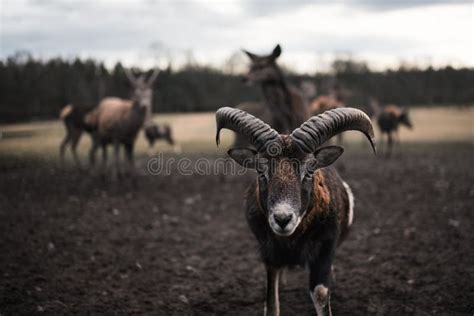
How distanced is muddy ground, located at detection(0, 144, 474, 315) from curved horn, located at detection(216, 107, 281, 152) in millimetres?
2400

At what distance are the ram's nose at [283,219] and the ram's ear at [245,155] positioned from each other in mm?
984

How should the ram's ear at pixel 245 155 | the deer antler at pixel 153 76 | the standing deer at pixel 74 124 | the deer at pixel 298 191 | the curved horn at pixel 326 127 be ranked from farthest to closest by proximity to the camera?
the standing deer at pixel 74 124 → the deer antler at pixel 153 76 → the ram's ear at pixel 245 155 → the curved horn at pixel 326 127 → the deer at pixel 298 191

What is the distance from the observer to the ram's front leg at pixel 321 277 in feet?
15.0

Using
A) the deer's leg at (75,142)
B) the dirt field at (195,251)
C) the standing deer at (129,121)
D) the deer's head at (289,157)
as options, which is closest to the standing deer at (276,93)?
the dirt field at (195,251)

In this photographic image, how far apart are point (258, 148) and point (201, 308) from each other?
8.15 feet

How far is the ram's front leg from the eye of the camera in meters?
4.59

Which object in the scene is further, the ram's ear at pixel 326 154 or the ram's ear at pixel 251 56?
the ram's ear at pixel 251 56

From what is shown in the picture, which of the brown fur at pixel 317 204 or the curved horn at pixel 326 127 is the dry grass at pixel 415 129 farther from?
the curved horn at pixel 326 127

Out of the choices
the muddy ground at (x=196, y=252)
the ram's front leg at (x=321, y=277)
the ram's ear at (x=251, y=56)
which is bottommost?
the muddy ground at (x=196, y=252)

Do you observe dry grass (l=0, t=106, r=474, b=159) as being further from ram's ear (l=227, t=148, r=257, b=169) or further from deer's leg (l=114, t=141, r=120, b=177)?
ram's ear (l=227, t=148, r=257, b=169)

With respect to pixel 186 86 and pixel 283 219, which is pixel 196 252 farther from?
pixel 186 86

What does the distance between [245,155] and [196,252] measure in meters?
3.69

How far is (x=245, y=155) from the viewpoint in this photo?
188 inches

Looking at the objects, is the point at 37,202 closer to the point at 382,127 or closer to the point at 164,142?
the point at 164,142
